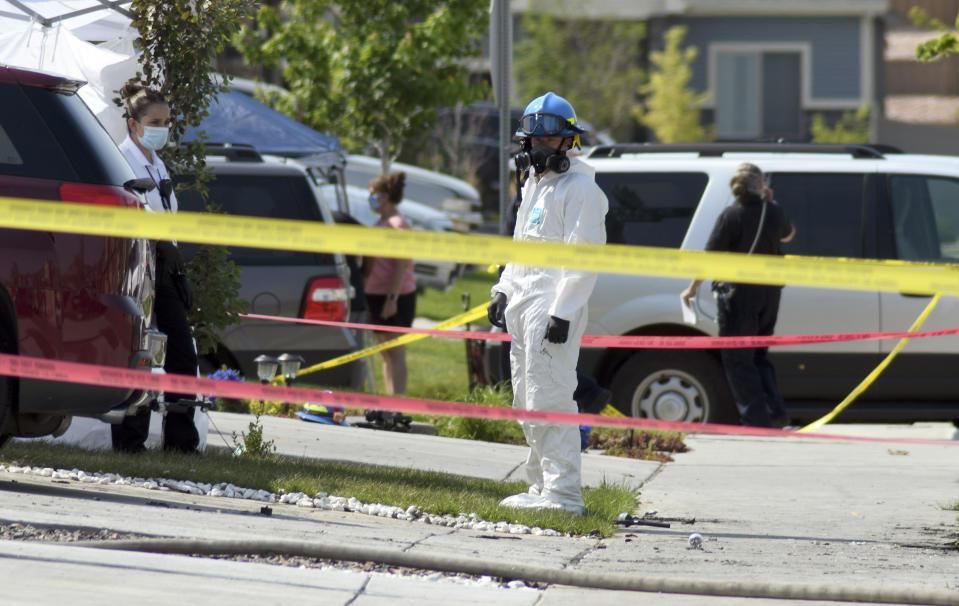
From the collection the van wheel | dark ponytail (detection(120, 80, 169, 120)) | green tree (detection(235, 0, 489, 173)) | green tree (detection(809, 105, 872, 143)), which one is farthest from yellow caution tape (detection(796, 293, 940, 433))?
green tree (detection(809, 105, 872, 143))

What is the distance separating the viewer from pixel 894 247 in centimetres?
944

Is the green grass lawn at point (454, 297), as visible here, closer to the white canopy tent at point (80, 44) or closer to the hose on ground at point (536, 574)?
the white canopy tent at point (80, 44)

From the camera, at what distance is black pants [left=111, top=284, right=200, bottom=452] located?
6.93m

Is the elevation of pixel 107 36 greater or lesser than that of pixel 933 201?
greater

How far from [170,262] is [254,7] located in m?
1.77

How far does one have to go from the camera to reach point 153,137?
689 cm

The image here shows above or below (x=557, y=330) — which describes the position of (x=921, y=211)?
above

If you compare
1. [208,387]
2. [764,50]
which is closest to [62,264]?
[208,387]

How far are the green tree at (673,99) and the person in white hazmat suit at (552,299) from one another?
75.0ft

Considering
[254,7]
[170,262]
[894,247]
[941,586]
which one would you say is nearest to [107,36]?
[254,7]

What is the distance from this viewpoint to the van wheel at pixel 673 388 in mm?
9602

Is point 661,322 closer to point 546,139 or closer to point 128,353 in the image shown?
point 546,139

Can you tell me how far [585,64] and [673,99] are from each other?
2.20m

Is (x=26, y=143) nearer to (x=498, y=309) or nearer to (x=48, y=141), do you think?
(x=48, y=141)
